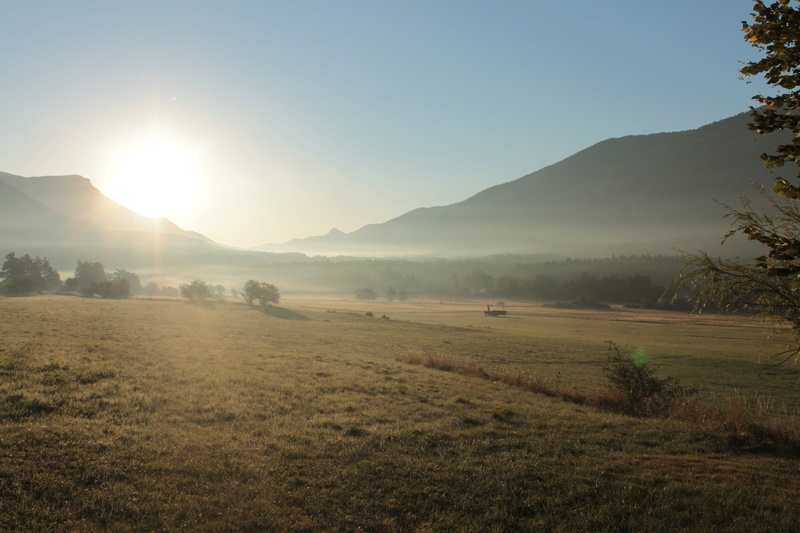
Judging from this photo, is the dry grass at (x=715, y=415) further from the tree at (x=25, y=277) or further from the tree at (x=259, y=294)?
the tree at (x=25, y=277)

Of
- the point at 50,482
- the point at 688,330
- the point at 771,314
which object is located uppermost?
the point at 771,314

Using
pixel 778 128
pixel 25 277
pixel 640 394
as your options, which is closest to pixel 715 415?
pixel 640 394

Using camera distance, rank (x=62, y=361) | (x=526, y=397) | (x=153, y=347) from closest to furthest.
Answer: (x=62, y=361), (x=526, y=397), (x=153, y=347)

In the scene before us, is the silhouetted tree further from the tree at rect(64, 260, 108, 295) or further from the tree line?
the tree line

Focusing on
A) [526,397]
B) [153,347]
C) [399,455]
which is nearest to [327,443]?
[399,455]

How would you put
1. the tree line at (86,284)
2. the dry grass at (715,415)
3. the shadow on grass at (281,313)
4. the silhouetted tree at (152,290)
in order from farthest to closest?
the silhouetted tree at (152,290) < the tree line at (86,284) < the shadow on grass at (281,313) < the dry grass at (715,415)

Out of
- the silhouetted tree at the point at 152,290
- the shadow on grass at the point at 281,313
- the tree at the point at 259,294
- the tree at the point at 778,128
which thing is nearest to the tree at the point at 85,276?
the silhouetted tree at the point at 152,290

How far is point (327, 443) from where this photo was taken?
1002 centimetres

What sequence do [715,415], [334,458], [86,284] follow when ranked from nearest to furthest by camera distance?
[334,458], [715,415], [86,284]

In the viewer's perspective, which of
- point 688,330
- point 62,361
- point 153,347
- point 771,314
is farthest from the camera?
point 688,330

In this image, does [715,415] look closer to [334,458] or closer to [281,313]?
[334,458]

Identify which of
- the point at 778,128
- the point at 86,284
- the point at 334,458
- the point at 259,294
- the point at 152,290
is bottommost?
the point at 334,458

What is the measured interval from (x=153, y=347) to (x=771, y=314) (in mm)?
25287

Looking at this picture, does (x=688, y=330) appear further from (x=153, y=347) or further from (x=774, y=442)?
(x=153, y=347)
